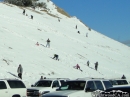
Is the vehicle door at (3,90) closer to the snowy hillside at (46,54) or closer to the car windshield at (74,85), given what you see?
the car windshield at (74,85)

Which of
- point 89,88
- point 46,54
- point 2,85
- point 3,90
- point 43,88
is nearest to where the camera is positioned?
point 89,88

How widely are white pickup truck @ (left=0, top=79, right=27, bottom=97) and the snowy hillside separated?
11.0m

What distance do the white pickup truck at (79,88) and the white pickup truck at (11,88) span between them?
2315mm

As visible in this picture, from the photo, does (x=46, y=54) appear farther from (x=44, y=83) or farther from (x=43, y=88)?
(x=43, y=88)

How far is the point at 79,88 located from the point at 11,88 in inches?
138

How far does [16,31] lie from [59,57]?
959 centimetres

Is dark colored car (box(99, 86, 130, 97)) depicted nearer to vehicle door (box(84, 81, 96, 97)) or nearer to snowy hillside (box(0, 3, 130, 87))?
vehicle door (box(84, 81, 96, 97))

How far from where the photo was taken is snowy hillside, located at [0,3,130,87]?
37550 mm

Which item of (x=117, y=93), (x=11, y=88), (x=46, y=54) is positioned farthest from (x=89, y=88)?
(x=46, y=54)

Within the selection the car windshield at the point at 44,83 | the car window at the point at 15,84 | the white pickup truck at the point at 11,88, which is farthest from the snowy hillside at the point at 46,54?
the white pickup truck at the point at 11,88

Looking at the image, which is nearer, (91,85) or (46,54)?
(91,85)

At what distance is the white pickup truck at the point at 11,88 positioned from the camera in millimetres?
18247

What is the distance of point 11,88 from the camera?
18688 millimetres

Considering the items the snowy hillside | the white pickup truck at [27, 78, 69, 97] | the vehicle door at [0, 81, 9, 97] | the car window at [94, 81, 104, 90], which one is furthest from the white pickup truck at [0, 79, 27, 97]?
the snowy hillside
